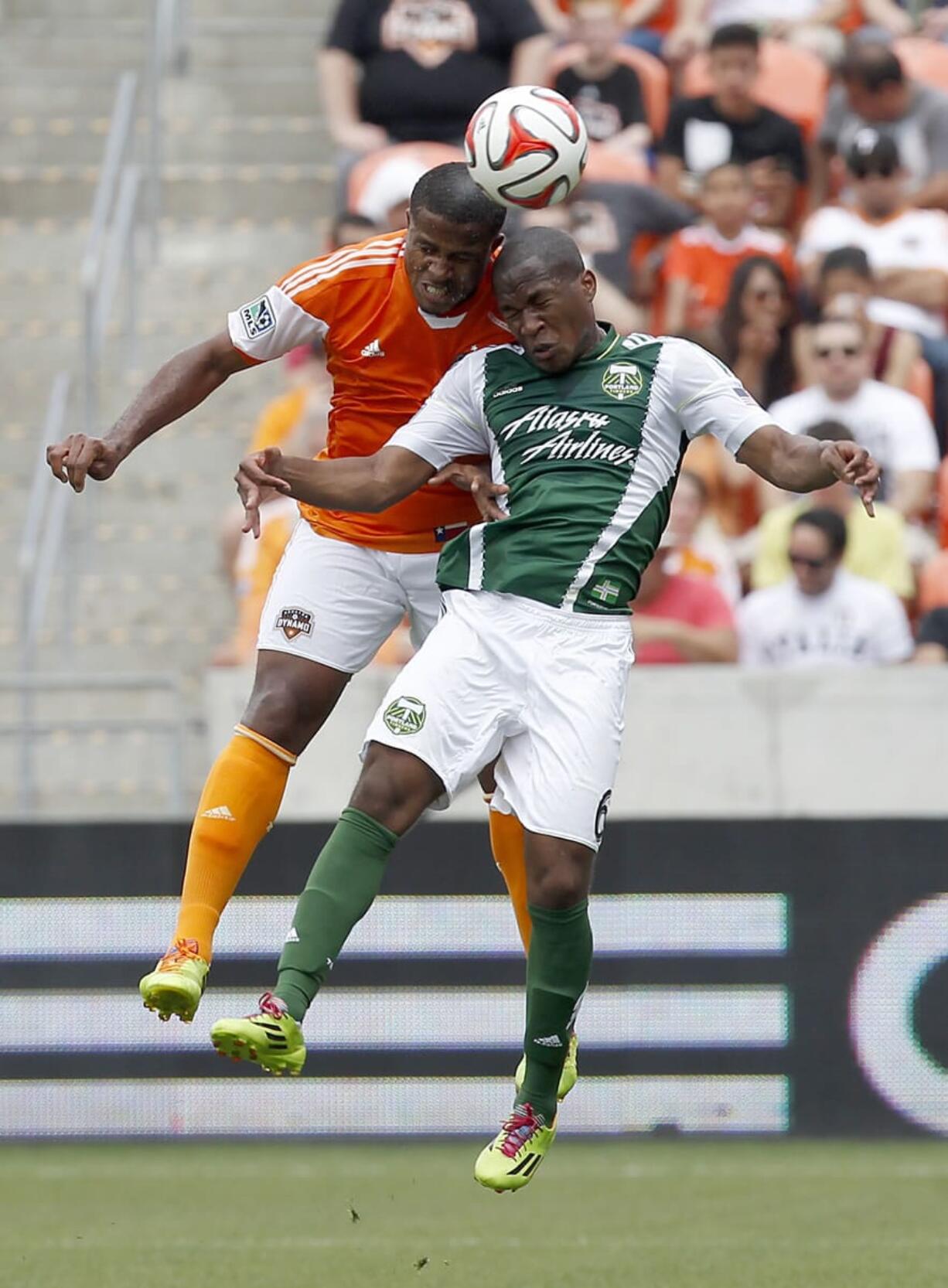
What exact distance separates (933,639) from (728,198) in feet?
10.2

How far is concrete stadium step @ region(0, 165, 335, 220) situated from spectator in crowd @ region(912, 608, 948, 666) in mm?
5354

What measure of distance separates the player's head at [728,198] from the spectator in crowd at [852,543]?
1.86 meters

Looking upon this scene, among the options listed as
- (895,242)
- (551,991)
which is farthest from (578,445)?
(895,242)

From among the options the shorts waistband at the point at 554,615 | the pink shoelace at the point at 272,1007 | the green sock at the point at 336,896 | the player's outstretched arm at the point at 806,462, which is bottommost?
the pink shoelace at the point at 272,1007

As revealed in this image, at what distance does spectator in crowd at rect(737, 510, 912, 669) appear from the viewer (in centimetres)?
1140

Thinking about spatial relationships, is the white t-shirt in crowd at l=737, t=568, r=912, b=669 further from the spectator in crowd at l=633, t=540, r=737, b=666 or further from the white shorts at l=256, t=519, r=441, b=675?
the white shorts at l=256, t=519, r=441, b=675

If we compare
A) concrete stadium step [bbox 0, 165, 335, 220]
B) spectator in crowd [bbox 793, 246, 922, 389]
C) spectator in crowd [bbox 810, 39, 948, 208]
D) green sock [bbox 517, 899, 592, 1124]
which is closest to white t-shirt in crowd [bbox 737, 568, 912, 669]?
spectator in crowd [bbox 793, 246, 922, 389]

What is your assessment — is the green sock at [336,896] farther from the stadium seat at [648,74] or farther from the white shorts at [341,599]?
the stadium seat at [648,74]

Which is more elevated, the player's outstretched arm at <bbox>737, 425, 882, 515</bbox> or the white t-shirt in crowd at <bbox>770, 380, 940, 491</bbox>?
the white t-shirt in crowd at <bbox>770, 380, 940, 491</bbox>

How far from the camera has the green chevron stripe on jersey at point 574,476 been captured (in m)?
7.12

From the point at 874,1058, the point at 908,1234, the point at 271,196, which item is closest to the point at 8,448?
the point at 271,196

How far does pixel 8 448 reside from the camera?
46.9 feet

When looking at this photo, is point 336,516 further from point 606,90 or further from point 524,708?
point 606,90

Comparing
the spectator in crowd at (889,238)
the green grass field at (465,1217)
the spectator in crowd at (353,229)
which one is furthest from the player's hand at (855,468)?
the spectator in crowd at (889,238)
